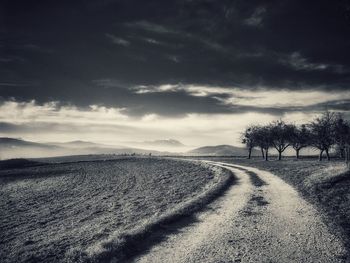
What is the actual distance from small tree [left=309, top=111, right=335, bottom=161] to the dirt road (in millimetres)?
58999

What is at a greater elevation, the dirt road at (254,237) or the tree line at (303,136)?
the tree line at (303,136)

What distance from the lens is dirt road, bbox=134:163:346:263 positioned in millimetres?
10719

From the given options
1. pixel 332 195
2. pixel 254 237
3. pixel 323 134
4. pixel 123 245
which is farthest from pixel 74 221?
pixel 323 134

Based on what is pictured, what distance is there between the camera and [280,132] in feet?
270

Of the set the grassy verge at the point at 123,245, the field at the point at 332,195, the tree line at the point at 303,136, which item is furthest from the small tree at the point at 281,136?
the grassy verge at the point at 123,245

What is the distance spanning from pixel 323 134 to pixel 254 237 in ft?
220

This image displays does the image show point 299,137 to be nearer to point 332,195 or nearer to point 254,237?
point 332,195

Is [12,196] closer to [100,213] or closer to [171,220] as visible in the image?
[100,213]

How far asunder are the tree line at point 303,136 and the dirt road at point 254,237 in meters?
56.4

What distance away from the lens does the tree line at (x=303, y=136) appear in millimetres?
70125

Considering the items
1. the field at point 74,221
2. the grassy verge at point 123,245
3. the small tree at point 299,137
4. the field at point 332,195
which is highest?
the small tree at point 299,137

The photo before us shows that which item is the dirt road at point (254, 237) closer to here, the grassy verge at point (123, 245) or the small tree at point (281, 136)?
the grassy verge at point (123, 245)

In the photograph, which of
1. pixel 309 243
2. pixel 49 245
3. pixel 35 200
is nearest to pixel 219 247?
pixel 309 243

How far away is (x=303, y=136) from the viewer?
80312 mm
